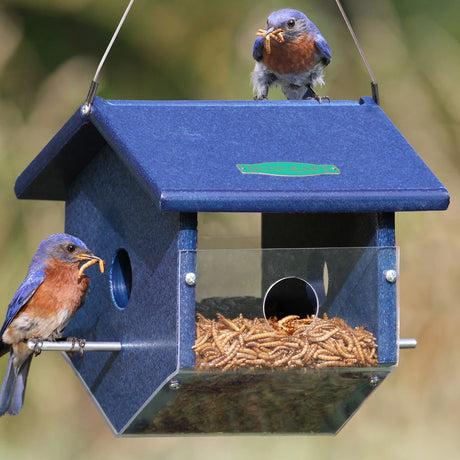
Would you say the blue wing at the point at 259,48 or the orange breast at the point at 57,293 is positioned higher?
the blue wing at the point at 259,48

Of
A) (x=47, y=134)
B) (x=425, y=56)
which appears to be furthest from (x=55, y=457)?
(x=425, y=56)

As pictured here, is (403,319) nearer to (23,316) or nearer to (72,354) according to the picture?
(72,354)

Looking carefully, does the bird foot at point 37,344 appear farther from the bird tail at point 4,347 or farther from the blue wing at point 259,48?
the blue wing at point 259,48

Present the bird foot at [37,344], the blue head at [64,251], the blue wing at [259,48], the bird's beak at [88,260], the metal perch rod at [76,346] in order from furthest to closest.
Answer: the blue wing at [259,48], the blue head at [64,251], the bird's beak at [88,260], the bird foot at [37,344], the metal perch rod at [76,346]

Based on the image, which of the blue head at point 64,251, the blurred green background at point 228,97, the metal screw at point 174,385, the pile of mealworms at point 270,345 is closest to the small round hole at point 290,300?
the pile of mealworms at point 270,345

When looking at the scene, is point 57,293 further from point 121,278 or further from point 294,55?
point 294,55

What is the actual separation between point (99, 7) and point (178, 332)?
538 centimetres

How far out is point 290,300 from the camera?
574 cm

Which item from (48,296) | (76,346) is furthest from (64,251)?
(76,346)

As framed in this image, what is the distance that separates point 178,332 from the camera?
5.05 m

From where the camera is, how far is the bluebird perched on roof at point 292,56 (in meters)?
7.45

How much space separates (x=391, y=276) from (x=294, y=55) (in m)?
2.46

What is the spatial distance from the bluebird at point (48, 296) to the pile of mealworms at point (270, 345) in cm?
108

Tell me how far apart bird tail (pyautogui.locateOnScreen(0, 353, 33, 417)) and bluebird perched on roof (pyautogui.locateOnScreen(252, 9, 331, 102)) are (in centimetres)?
221
